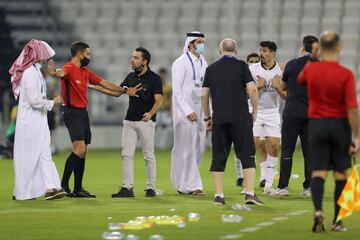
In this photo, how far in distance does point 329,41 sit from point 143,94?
585 cm

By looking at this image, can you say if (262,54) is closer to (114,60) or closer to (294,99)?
(294,99)

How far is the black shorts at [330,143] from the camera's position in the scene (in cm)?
1352

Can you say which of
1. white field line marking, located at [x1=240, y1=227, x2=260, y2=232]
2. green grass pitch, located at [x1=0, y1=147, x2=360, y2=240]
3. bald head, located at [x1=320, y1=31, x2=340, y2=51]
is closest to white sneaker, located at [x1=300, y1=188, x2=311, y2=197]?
green grass pitch, located at [x1=0, y1=147, x2=360, y2=240]

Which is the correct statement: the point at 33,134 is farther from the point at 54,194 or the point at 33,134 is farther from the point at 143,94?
the point at 143,94

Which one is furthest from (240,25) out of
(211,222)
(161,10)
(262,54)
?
(211,222)

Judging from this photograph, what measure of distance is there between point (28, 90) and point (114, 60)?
73.1ft

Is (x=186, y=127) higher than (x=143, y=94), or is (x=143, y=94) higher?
(x=143, y=94)

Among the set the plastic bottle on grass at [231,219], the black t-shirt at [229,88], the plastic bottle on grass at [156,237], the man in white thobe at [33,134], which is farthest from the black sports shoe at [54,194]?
the plastic bottle on grass at [156,237]

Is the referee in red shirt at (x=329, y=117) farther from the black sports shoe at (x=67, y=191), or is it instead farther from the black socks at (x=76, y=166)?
the black sports shoe at (x=67, y=191)

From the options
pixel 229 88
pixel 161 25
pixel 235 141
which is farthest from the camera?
pixel 161 25

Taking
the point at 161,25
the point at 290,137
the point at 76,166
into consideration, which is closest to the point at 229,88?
the point at 290,137

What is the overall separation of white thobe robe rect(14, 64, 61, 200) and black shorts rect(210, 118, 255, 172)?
2525 millimetres

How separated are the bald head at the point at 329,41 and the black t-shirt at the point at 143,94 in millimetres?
5762

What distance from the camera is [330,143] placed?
44.9ft
